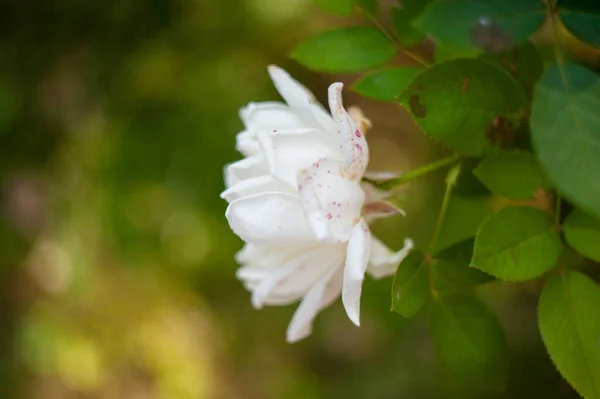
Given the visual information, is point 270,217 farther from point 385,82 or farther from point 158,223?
point 158,223

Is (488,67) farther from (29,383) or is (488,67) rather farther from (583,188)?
(29,383)

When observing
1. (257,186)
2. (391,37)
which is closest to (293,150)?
(257,186)

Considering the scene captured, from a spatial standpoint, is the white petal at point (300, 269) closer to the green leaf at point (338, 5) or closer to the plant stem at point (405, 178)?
the plant stem at point (405, 178)

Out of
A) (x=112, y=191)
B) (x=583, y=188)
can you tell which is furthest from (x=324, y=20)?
(x=583, y=188)

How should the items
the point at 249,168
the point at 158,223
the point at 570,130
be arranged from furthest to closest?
the point at 158,223 → the point at 249,168 → the point at 570,130

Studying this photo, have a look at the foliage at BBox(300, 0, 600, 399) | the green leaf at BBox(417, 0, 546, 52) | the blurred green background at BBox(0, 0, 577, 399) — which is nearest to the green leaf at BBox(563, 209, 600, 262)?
the foliage at BBox(300, 0, 600, 399)

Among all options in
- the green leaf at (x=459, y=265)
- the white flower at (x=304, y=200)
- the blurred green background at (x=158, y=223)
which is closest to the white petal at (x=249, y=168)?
the white flower at (x=304, y=200)

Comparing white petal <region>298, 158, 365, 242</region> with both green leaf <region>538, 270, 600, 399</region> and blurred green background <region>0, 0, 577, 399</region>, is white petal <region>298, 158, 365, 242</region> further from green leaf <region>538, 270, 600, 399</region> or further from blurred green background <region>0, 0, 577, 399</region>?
blurred green background <region>0, 0, 577, 399</region>
